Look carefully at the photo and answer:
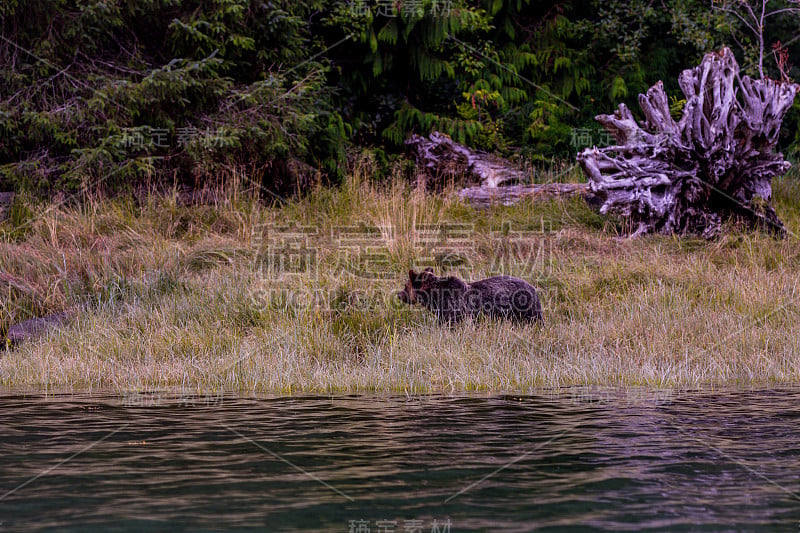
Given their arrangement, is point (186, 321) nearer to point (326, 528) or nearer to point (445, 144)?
point (326, 528)

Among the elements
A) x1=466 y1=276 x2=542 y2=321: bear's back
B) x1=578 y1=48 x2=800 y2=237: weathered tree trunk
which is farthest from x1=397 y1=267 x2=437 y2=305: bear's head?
x1=578 y1=48 x2=800 y2=237: weathered tree trunk

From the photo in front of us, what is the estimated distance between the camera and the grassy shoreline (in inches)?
297

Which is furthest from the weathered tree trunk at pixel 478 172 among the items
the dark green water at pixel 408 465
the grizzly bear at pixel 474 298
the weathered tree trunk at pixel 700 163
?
the dark green water at pixel 408 465

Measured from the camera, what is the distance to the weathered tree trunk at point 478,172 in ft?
48.6

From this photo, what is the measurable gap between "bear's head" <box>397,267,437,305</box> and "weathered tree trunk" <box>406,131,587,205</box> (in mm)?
5581

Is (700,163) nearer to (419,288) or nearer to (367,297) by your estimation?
(419,288)

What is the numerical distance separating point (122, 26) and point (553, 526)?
46.0ft

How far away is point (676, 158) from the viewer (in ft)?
43.0

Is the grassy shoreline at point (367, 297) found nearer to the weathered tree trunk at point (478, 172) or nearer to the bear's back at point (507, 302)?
the bear's back at point (507, 302)

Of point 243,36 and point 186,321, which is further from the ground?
point 243,36

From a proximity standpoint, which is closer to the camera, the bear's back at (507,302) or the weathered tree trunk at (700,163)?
the bear's back at (507,302)

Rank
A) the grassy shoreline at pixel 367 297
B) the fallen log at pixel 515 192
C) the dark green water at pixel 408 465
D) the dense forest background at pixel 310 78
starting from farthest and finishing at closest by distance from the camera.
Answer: the fallen log at pixel 515 192
the dense forest background at pixel 310 78
the grassy shoreline at pixel 367 297
the dark green water at pixel 408 465

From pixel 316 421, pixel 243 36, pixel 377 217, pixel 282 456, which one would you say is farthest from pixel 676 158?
pixel 282 456

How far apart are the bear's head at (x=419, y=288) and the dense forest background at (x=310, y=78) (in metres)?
5.82
